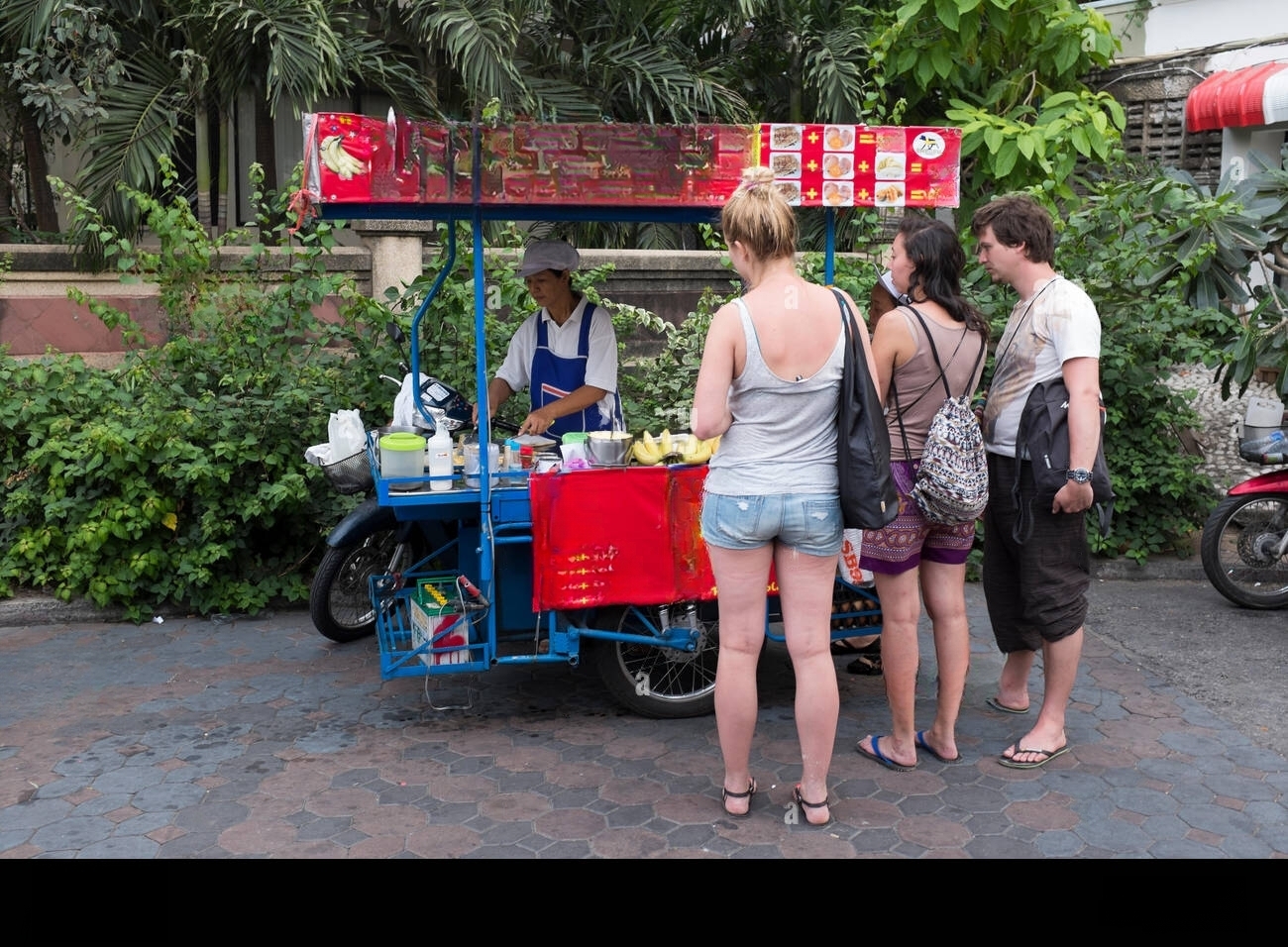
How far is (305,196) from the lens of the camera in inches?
152

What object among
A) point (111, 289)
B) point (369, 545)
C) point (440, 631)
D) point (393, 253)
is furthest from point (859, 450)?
point (111, 289)

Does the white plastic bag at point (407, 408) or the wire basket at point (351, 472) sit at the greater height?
the white plastic bag at point (407, 408)

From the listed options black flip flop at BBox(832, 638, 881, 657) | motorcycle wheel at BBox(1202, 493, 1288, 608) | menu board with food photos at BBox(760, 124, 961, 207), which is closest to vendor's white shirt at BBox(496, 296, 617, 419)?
menu board with food photos at BBox(760, 124, 961, 207)

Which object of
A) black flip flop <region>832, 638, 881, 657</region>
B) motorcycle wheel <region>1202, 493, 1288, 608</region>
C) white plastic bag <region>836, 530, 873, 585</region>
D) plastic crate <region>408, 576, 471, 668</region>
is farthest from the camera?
motorcycle wheel <region>1202, 493, 1288, 608</region>

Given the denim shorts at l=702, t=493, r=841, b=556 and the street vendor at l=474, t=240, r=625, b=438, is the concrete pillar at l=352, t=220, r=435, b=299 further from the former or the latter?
the denim shorts at l=702, t=493, r=841, b=556

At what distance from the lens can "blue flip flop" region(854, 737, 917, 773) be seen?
412 centimetres

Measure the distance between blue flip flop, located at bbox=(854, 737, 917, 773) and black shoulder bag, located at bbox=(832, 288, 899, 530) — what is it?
1.04 metres

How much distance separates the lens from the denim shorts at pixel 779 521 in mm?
3459

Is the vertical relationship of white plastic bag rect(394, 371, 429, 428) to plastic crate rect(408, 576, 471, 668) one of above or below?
above

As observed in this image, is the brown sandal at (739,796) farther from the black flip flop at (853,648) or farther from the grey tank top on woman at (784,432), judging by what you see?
the black flip flop at (853,648)

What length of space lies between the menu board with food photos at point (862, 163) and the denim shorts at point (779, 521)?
1.23 metres

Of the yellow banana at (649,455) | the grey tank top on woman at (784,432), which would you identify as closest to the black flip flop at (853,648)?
the yellow banana at (649,455)

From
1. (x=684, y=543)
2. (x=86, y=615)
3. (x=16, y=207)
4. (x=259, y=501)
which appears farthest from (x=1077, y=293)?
(x=16, y=207)

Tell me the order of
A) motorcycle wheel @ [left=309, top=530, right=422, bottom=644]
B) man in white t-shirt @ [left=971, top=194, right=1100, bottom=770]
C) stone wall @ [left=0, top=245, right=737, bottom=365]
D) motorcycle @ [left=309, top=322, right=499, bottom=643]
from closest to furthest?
man in white t-shirt @ [left=971, top=194, right=1100, bottom=770] < motorcycle @ [left=309, top=322, right=499, bottom=643] < motorcycle wheel @ [left=309, top=530, right=422, bottom=644] < stone wall @ [left=0, top=245, right=737, bottom=365]
